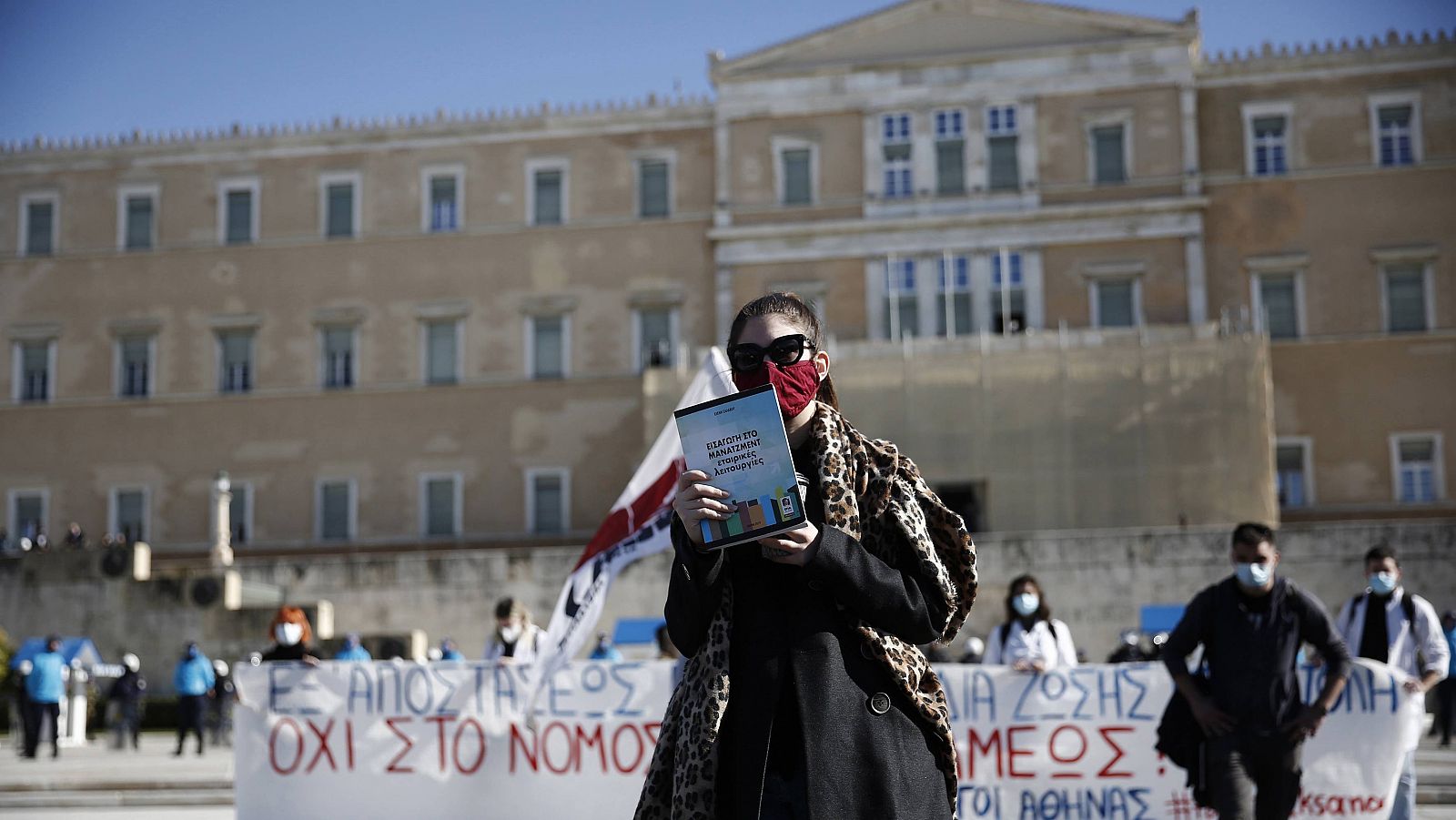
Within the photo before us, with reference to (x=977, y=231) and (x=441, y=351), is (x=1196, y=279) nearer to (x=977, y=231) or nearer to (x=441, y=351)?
(x=977, y=231)

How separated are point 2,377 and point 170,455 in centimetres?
487

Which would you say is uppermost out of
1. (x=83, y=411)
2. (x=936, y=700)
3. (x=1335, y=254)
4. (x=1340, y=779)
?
(x=1335, y=254)

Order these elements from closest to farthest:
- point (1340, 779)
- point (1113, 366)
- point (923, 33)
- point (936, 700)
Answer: point (936, 700) → point (1340, 779) → point (1113, 366) → point (923, 33)

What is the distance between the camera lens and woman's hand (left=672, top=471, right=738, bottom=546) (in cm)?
347

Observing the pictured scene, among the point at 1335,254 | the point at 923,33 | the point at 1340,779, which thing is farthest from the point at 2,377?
the point at 1340,779

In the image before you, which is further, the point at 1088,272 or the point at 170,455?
the point at 170,455

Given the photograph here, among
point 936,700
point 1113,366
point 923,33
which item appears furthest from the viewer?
point 923,33

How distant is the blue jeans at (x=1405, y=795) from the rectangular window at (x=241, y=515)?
112 feet

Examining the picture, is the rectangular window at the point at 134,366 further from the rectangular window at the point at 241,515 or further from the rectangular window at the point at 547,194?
the rectangular window at the point at 547,194

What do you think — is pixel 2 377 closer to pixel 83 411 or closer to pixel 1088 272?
pixel 83 411

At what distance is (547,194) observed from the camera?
4031cm

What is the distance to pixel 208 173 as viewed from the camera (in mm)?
41719

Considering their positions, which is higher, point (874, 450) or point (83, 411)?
point (83, 411)

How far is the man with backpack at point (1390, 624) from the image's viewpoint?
945 cm
